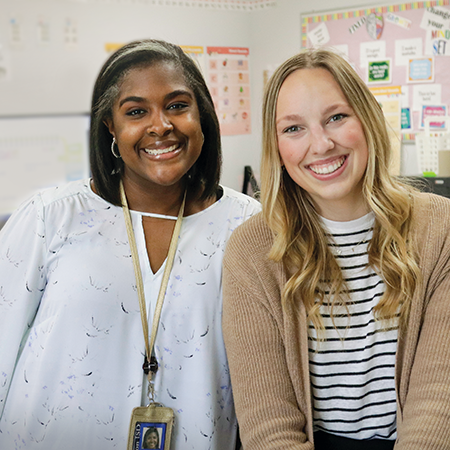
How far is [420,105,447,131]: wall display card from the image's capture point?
10.4 feet

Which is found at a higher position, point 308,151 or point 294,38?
point 294,38

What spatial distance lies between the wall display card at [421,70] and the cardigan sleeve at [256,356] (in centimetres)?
262

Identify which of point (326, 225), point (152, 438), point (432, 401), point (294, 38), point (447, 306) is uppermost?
point (294, 38)

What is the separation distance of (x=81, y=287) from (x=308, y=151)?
512mm

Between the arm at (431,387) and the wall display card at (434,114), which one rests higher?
the wall display card at (434,114)

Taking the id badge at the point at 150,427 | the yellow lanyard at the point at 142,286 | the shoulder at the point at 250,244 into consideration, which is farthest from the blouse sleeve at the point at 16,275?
the shoulder at the point at 250,244

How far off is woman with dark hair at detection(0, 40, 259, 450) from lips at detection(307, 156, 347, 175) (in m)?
0.24

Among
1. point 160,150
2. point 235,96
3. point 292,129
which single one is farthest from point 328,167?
point 235,96

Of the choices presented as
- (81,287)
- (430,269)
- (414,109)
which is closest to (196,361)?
(81,287)

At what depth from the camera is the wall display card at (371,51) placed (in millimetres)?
3297

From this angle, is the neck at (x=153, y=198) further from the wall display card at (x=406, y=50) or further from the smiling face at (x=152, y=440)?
the wall display card at (x=406, y=50)

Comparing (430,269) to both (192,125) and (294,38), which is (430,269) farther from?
(294,38)

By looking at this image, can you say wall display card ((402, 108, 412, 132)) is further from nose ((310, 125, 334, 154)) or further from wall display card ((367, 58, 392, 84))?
nose ((310, 125, 334, 154))

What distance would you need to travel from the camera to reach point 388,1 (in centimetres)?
323
